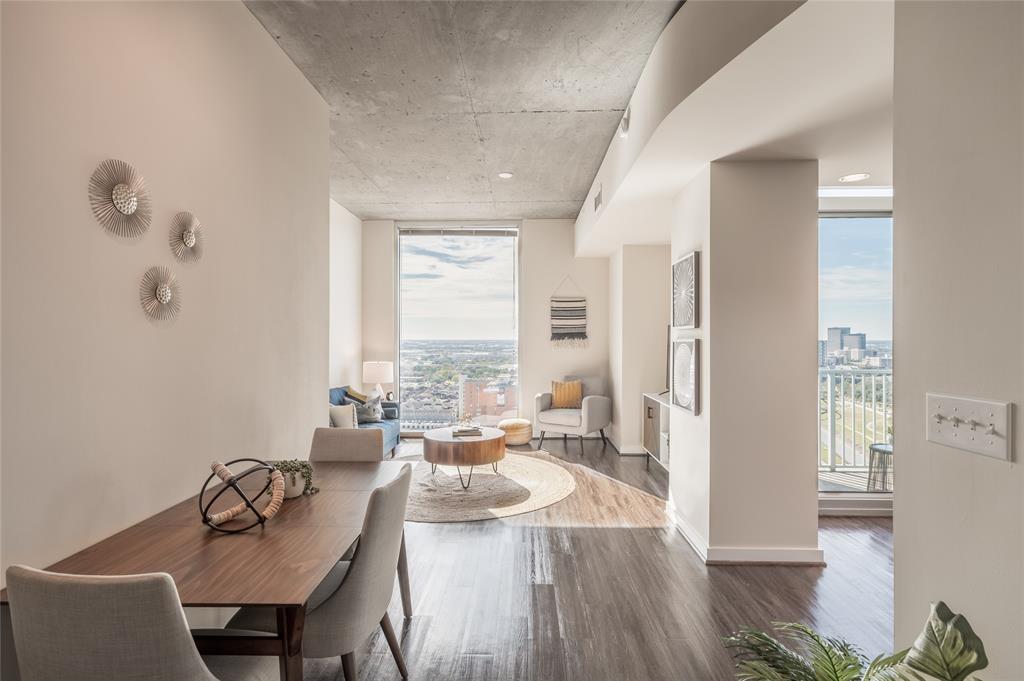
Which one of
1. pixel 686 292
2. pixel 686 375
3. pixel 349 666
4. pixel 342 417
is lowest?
pixel 349 666

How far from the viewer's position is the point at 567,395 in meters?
6.67

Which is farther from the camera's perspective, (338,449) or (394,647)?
(338,449)

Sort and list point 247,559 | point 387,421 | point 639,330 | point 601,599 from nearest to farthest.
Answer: point 247,559 < point 601,599 < point 387,421 < point 639,330

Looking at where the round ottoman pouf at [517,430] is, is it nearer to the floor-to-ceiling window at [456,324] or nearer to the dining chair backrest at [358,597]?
the floor-to-ceiling window at [456,324]

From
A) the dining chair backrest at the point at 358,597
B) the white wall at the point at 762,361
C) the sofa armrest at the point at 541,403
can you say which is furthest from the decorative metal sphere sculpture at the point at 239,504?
the sofa armrest at the point at 541,403

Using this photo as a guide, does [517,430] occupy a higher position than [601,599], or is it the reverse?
[517,430]

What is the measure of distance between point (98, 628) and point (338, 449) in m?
1.70

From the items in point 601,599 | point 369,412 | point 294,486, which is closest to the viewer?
point 294,486

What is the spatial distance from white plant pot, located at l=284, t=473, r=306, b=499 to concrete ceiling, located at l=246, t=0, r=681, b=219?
2059mm

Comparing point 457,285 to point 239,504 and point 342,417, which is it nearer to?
point 342,417

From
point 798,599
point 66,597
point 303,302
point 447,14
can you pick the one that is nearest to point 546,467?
point 798,599

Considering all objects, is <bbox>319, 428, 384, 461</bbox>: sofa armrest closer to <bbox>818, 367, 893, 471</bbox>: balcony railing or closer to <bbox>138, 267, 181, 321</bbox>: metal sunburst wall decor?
<bbox>138, 267, 181, 321</bbox>: metal sunburst wall decor

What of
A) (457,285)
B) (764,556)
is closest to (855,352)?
(764,556)

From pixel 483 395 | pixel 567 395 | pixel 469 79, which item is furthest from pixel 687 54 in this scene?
pixel 483 395
